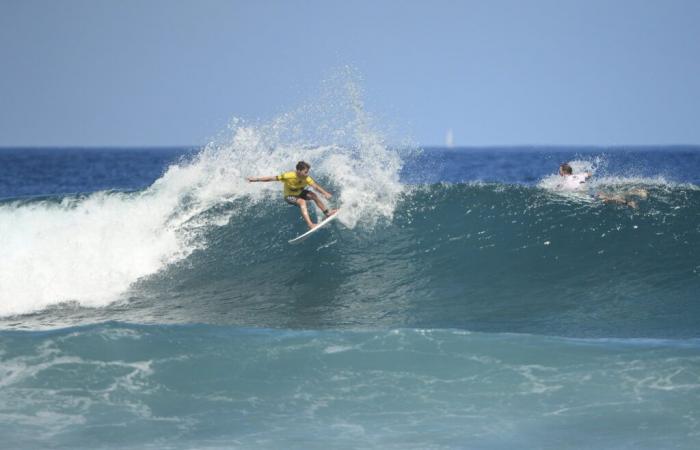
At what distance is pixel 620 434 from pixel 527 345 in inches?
81.3

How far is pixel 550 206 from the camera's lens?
51.2ft

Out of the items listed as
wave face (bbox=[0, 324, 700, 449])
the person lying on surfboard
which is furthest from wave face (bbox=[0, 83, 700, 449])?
the person lying on surfboard

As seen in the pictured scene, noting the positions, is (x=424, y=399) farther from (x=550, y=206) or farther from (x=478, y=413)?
(x=550, y=206)

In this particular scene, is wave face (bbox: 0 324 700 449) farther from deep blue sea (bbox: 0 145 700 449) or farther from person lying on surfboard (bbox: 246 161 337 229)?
person lying on surfboard (bbox: 246 161 337 229)

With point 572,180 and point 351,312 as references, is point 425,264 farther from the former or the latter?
point 572,180

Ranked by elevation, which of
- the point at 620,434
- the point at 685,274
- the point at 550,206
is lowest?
the point at 620,434

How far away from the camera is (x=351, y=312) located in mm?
11938

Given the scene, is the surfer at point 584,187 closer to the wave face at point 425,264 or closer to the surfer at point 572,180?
the surfer at point 572,180

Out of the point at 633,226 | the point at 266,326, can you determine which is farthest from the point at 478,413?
the point at 633,226

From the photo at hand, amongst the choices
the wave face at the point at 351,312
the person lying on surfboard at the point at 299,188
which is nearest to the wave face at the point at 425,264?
the wave face at the point at 351,312

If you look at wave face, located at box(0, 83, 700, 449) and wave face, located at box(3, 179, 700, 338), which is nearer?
wave face, located at box(0, 83, 700, 449)

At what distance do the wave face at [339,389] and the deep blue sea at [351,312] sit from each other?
1.1 inches

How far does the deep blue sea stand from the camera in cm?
844

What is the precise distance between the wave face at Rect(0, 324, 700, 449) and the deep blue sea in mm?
28
